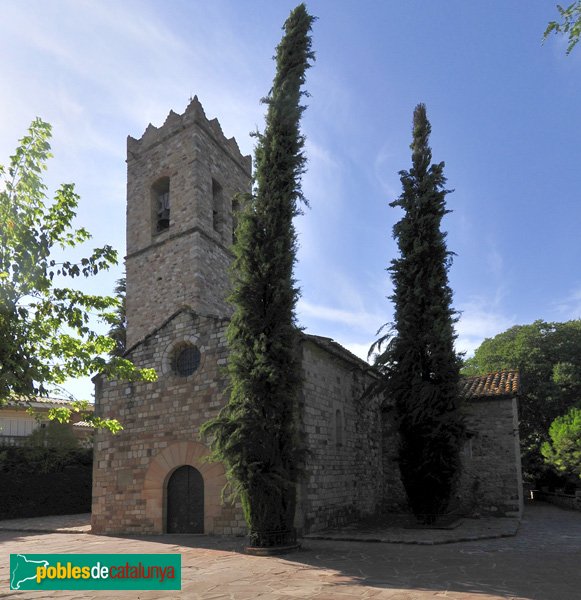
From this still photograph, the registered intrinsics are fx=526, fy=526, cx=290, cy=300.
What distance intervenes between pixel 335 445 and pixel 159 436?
4458 mm

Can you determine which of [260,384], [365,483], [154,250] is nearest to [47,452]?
[154,250]

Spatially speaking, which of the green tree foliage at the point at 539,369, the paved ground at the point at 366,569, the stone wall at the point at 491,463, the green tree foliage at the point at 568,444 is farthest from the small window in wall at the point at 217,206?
the green tree foliage at the point at 568,444

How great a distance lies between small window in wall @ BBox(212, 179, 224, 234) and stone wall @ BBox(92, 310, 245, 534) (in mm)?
8455

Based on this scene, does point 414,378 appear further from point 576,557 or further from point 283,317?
point 576,557

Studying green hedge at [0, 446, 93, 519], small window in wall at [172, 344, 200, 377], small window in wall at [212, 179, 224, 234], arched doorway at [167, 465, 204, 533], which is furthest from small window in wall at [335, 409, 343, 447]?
green hedge at [0, 446, 93, 519]

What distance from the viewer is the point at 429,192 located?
49.1ft

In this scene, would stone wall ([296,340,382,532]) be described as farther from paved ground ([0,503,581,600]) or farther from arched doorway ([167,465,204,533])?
arched doorway ([167,465,204,533])

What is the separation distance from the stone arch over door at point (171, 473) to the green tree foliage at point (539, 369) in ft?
51.8

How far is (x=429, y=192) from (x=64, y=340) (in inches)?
443

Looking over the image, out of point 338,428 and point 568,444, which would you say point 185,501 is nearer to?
point 338,428

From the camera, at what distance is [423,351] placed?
1413 cm

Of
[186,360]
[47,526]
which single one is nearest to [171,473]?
[186,360]

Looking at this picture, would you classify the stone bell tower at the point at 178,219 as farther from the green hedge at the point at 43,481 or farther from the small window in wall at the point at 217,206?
the green hedge at the point at 43,481

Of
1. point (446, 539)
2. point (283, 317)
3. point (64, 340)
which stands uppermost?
point (283, 317)
